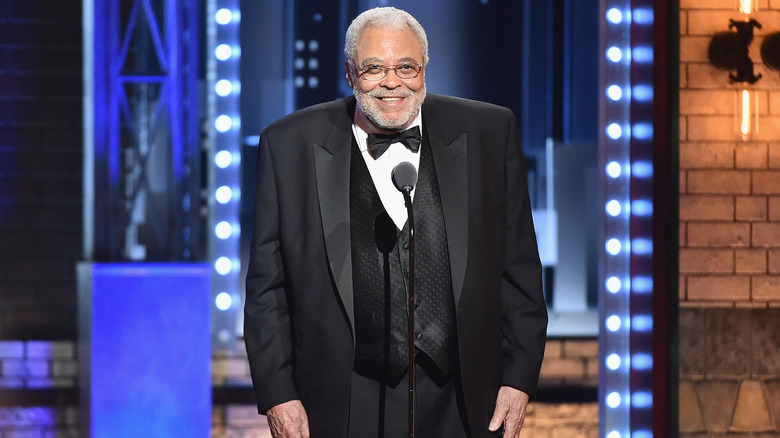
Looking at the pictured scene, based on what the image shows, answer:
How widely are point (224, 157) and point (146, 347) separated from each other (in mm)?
851

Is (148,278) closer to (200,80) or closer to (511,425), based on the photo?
(200,80)

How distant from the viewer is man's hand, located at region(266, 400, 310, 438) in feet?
5.89

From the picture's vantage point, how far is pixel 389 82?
174 centimetres

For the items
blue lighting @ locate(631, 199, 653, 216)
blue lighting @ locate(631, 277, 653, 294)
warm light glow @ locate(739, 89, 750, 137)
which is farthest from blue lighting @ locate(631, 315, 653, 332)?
warm light glow @ locate(739, 89, 750, 137)

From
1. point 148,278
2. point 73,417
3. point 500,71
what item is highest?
point 500,71

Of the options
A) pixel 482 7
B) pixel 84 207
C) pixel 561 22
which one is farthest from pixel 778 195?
pixel 84 207

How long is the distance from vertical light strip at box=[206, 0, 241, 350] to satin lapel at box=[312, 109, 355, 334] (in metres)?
2.02

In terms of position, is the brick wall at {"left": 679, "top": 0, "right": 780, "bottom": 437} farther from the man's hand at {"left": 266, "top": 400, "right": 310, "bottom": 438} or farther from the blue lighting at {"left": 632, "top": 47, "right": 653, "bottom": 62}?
the man's hand at {"left": 266, "top": 400, "right": 310, "bottom": 438}

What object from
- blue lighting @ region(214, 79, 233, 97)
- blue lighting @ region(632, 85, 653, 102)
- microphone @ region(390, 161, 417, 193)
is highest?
blue lighting @ region(214, 79, 233, 97)

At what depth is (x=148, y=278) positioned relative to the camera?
346 centimetres

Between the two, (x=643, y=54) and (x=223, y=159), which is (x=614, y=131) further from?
(x=223, y=159)

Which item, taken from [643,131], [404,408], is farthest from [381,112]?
[643,131]

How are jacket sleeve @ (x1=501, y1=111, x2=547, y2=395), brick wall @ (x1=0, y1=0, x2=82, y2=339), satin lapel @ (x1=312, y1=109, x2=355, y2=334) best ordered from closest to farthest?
satin lapel @ (x1=312, y1=109, x2=355, y2=334), jacket sleeve @ (x1=501, y1=111, x2=547, y2=395), brick wall @ (x1=0, y1=0, x2=82, y2=339)

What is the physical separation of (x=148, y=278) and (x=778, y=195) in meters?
2.46
